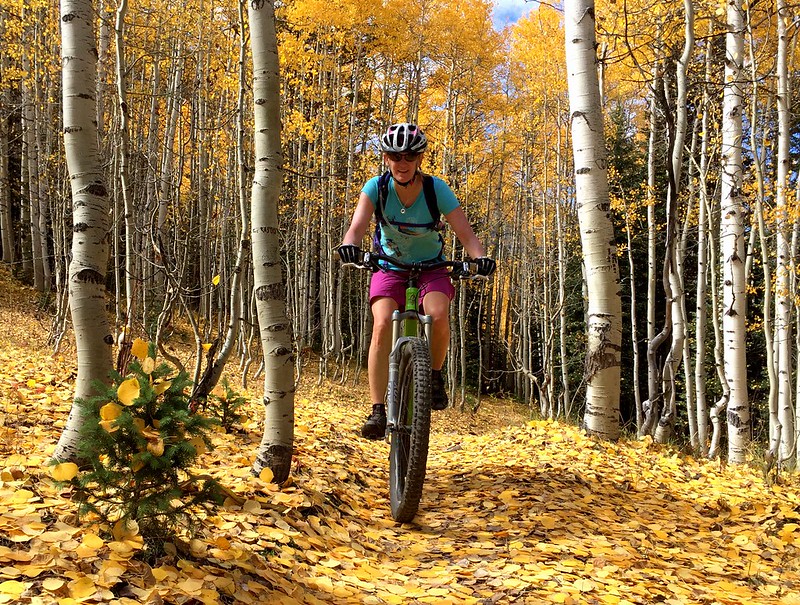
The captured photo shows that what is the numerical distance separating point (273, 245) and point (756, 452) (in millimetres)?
6058

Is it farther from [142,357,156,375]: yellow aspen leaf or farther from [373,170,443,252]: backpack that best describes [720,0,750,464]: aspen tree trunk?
[142,357,156,375]: yellow aspen leaf

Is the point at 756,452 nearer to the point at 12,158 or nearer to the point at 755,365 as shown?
the point at 755,365

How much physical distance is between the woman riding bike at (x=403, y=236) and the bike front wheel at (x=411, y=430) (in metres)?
0.19

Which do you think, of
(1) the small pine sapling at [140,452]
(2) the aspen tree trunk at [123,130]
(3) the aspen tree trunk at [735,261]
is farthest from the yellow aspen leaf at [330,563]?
(3) the aspen tree trunk at [735,261]

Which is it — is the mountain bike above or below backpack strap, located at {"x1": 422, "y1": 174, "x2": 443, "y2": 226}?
below

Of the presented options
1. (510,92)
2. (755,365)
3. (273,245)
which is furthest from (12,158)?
(755,365)

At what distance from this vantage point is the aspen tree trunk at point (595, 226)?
16.8ft

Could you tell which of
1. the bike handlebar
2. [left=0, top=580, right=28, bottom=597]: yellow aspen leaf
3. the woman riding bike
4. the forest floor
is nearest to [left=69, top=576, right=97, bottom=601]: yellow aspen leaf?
the forest floor

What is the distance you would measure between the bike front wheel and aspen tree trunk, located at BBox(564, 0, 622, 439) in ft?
7.73

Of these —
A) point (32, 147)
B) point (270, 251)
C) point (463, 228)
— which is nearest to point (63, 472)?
point (270, 251)

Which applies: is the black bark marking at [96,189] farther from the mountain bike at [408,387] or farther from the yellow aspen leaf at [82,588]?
the yellow aspen leaf at [82,588]

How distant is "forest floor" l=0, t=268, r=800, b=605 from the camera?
2.02m

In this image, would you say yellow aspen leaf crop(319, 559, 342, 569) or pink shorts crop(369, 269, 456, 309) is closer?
yellow aspen leaf crop(319, 559, 342, 569)

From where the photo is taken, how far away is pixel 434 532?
3.44m
